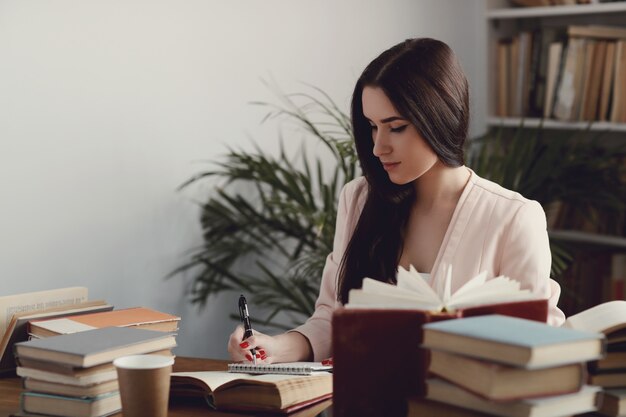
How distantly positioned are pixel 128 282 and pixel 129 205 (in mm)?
244

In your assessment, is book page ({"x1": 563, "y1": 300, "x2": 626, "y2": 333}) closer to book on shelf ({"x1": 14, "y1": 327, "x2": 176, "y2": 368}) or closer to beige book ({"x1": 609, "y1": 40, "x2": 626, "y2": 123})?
book on shelf ({"x1": 14, "y1": 327, "x2": 176, "y2": 368})

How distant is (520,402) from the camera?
120 cm

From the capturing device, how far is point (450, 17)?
4.08 meters

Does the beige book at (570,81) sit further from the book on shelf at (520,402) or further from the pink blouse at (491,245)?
the book on shelf at (520,402)

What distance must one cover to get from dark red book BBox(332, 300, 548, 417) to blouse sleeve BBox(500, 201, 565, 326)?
0.60 meters

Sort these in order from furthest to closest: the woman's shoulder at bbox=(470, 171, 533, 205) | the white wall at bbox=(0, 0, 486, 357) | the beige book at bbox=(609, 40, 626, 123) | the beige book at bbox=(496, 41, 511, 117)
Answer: the beige book at bbox=(496, 41, 511, 117) → the beige book at bbox=(609, 40, 626, 123) → the white wall at bbox=(0, 0, 486, 357) → the woman's shoulder at bbox=(470, 171, 533, 205)

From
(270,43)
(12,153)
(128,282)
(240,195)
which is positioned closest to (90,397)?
(12,153)

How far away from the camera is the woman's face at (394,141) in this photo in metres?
1.96

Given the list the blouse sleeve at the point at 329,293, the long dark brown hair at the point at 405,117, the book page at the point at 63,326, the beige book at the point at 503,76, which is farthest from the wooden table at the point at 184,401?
the beige book at the point at 503,76

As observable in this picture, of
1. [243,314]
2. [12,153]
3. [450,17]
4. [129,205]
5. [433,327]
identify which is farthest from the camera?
[450,17]

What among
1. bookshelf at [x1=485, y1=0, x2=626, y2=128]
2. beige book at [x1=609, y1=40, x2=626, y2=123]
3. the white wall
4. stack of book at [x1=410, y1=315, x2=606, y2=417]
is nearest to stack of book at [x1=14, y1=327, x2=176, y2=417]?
stack of book at [x1=410, y1=315, x2=606, y2=417]

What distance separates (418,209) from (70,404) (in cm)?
98

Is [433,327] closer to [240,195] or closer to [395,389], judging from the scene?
[395,389]

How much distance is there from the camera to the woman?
6.34 ft
